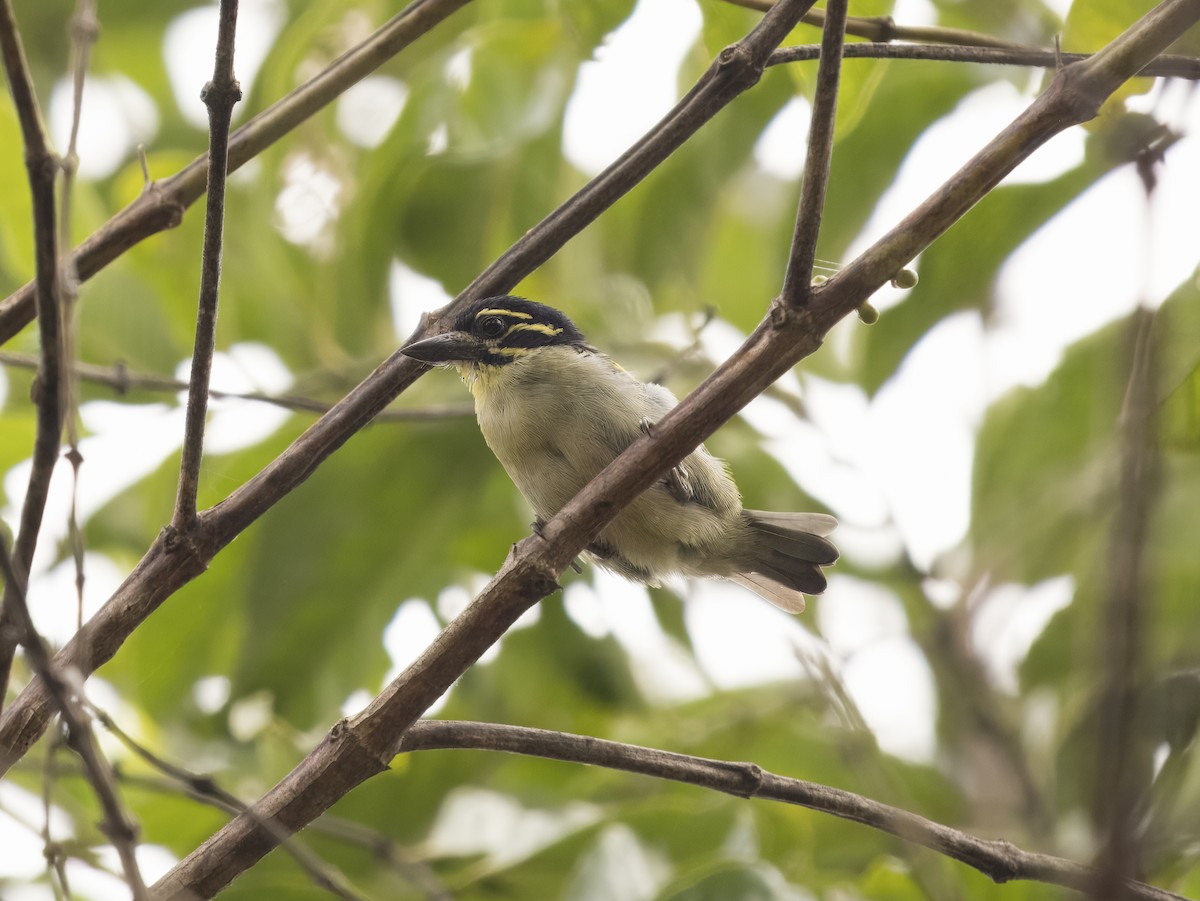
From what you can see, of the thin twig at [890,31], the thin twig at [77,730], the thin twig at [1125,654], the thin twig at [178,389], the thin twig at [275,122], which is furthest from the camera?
the thin twig at [178,389]

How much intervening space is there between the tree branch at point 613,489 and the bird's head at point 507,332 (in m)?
1.84

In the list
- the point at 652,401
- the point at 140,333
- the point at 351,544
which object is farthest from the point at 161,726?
the point at 652,401

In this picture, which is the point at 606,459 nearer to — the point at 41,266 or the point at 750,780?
the point at 750,780

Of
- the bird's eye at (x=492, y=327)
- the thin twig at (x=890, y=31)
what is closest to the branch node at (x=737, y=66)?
the thin twig at (x=890, y=31)

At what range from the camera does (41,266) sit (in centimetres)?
184

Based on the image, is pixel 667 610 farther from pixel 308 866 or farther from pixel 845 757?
pixel 308 866

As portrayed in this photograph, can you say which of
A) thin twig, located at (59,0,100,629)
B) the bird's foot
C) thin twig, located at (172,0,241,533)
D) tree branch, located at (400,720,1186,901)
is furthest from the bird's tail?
thin twig, located at (59,0,100,629)

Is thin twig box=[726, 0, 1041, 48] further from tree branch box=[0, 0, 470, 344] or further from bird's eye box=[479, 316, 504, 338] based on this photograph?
bird's eye box=[479, 316, 504, 338]

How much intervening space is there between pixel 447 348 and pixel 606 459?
0.59 m

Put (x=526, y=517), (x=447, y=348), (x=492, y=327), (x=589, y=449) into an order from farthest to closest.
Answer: (x=526, y=517), (x=492, y=327), (x=589, y=449), (x=447, y=348)

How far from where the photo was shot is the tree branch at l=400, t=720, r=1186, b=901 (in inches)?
92.9

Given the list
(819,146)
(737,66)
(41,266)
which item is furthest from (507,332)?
(41,266)

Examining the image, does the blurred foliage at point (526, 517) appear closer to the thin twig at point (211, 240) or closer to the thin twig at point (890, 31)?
the thin twig at point (890, 31)

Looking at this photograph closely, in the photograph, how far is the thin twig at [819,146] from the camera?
209 cm
